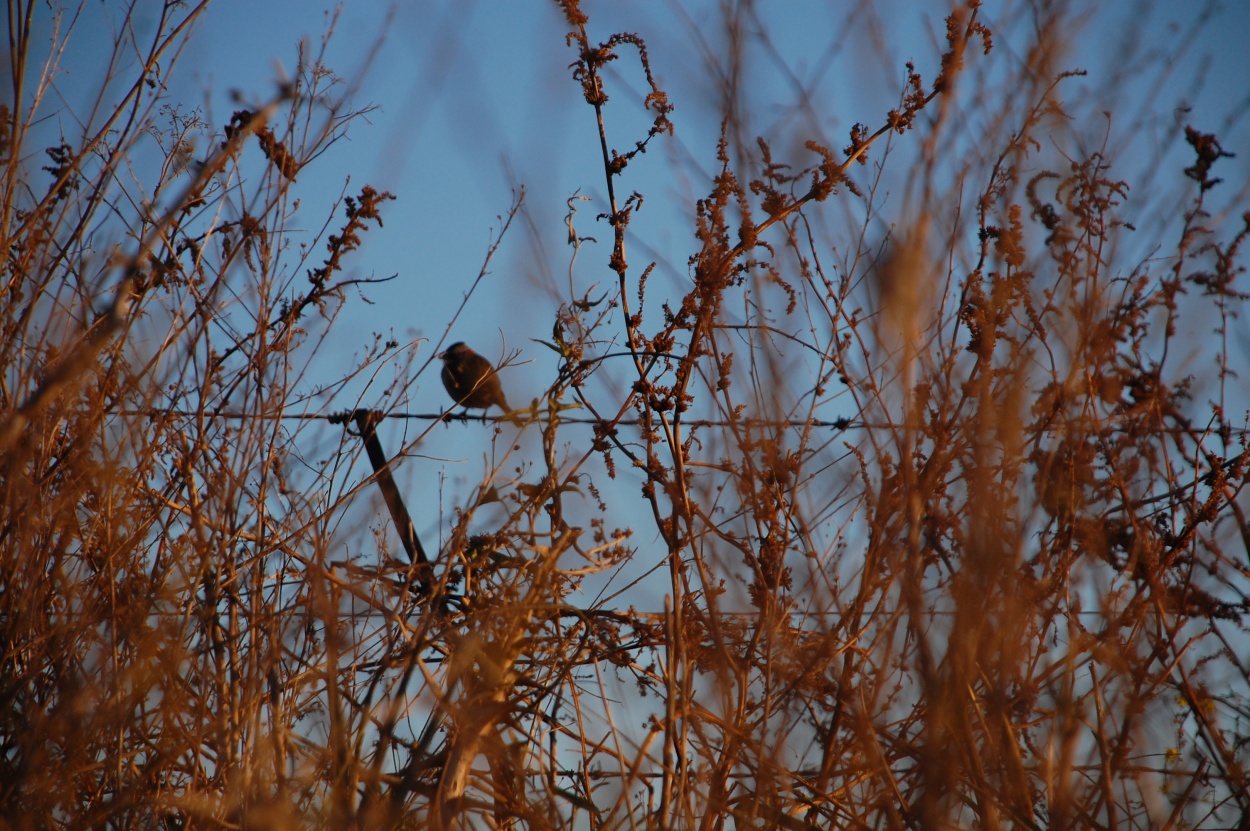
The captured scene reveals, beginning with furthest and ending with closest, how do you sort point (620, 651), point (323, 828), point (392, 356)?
point (392, 356), point (620, 651), point (323, 828)

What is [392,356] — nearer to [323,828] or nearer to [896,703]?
[323,828]

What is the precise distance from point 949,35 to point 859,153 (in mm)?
313

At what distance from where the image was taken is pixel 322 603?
5.08 ft

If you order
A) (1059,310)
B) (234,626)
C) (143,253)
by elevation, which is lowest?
(234,626)

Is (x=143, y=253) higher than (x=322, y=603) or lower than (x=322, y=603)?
higher

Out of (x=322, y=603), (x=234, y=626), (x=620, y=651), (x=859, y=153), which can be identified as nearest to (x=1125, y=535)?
(x=859, y=153)

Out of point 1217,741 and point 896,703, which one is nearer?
point 1217,741

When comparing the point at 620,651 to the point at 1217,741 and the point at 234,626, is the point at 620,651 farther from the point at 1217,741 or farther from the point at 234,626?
the point at 1217,741

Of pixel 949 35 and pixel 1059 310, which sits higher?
pixel 949 35

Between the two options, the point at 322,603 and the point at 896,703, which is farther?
the point at 896,703

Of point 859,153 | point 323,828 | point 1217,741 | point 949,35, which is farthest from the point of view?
point 859,153

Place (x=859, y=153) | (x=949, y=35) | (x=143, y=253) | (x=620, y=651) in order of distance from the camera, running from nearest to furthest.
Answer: (x=143, y=253), (x=949, y=35), (x=859, y=153), (x=620, y=651)

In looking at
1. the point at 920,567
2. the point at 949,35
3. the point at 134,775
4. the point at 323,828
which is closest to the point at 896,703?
the point at 920,567

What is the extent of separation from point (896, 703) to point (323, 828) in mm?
1272
